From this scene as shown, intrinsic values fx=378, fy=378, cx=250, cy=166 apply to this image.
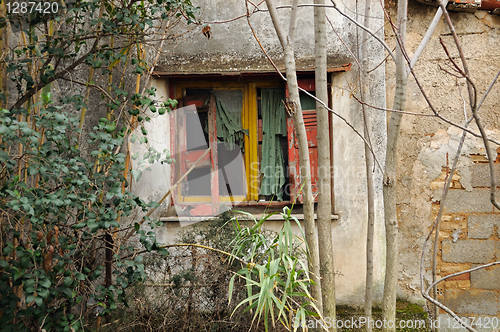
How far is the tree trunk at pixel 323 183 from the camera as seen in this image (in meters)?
2.65

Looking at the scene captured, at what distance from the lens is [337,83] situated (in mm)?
3988

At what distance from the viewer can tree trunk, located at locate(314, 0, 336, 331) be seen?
2.65 metres

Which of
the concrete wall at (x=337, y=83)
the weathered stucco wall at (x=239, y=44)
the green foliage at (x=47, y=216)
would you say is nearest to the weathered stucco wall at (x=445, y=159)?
the concrete wall at (x=337, y=83)

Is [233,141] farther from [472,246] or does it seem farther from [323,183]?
[472,246]

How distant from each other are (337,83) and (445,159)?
1453 mm

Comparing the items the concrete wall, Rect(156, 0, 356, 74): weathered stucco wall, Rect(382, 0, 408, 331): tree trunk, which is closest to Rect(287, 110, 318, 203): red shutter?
the concrete wall

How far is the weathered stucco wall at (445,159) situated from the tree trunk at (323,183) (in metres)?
1.79

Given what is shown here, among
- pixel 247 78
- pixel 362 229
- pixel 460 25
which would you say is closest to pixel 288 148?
pixel 247 78

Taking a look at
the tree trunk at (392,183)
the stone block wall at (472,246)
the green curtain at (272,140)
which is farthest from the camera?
the green curtain at (272,140)

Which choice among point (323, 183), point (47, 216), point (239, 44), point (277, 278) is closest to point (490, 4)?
point (239, 44)

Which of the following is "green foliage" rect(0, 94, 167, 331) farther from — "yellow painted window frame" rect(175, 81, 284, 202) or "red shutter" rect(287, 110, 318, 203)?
"red shutter" rect(287, 110, 318, 203)

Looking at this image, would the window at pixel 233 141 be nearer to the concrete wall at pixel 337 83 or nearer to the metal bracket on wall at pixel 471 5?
the concrete wall at pixel 337 83

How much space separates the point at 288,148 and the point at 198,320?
1986 millimetres

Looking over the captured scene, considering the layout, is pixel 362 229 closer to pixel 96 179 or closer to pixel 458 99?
pixel 458 99
